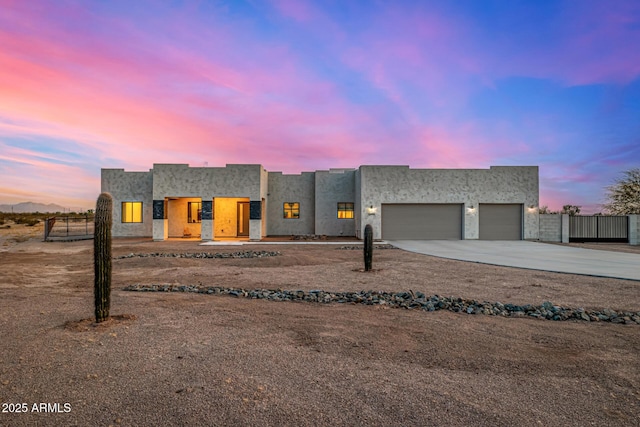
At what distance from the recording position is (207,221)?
21828 mm

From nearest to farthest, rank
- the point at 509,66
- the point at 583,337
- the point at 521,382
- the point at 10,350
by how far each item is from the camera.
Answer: the point at 521,382, the point at 10,350, the point at 583,337, the point at 509,66

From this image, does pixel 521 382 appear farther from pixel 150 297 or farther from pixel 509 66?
pixel 509 66

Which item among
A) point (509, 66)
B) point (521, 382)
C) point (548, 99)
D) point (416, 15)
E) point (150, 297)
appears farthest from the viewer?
point (548, 99)

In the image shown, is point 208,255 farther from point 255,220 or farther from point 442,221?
point 442,221

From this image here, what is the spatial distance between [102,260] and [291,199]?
67.7ft

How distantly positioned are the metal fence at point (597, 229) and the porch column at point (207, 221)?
23162 millimetres

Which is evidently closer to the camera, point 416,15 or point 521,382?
point 521,382

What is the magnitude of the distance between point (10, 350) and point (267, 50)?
14.1m

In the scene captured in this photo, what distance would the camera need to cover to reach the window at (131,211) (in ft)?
77.9

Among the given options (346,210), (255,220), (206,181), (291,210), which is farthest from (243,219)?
(346,210)

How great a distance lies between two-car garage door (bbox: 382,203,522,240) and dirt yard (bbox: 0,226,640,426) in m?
15.0

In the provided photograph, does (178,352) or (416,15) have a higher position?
(416,15)

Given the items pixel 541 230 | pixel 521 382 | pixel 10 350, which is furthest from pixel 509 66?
pixel 10 350

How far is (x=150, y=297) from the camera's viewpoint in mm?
6559
